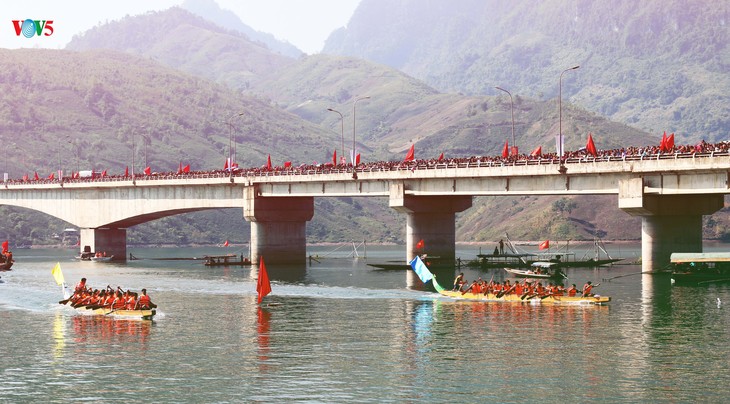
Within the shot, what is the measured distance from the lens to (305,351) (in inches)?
2505

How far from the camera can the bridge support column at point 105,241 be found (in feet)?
537

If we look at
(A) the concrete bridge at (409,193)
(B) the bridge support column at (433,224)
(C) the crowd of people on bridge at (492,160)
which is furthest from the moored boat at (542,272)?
(C) the crowd of people on bridge at (492,160)

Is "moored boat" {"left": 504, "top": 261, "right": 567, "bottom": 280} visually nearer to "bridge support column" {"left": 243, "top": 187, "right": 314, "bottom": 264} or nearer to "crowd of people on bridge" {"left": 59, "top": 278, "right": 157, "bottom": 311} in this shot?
"bridge support column" {"left": 243, "top": 187, "right": 314, "bottom": 264}

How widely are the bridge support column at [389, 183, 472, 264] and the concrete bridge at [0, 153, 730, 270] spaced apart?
0.41ft

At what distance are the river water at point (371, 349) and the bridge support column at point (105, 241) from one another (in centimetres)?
6316

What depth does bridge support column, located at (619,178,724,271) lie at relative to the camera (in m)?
98.7

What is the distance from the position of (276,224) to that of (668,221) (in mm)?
53406

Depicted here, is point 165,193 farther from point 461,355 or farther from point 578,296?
point 461,355

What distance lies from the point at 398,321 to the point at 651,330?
55.0ft

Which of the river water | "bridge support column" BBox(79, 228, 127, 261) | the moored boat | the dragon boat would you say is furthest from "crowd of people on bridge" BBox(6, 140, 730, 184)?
the dragon boat

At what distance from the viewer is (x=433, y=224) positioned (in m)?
124

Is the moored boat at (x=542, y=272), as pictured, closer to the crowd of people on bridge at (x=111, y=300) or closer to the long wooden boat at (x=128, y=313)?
the crowd of people on bridge at (x=111, y=300)

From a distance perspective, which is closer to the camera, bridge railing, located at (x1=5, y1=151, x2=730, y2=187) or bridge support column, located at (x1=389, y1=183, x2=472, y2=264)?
bridge railing, located at (x1=5, y1=151, x2=730, y2=187)

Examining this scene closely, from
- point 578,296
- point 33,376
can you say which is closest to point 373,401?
point 33,376
